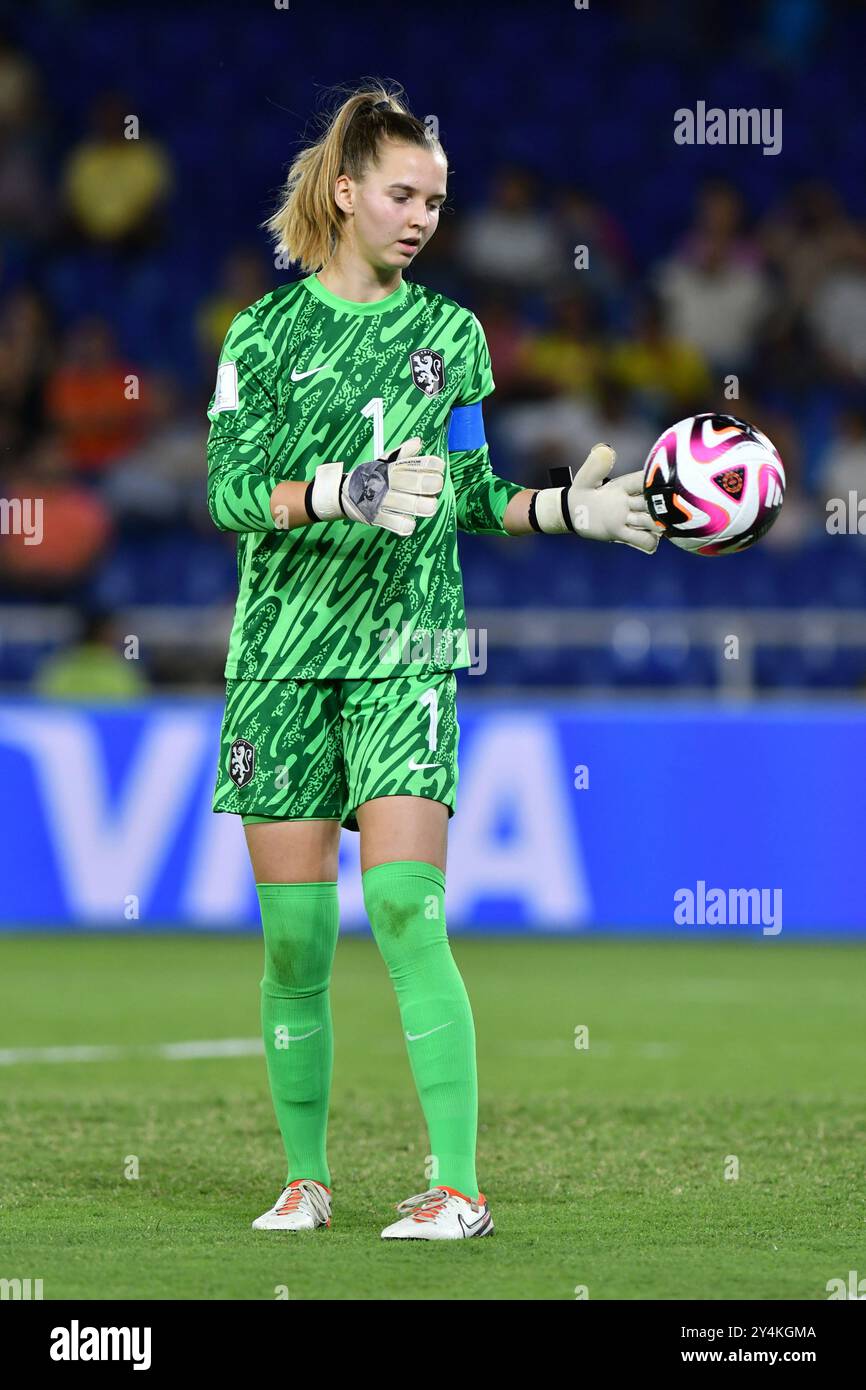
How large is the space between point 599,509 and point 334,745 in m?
0.76

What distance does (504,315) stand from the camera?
624 inches

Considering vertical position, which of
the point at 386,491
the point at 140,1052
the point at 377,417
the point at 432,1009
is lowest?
the point at 432,1009

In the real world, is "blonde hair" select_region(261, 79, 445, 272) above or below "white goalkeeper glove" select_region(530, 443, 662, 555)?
above

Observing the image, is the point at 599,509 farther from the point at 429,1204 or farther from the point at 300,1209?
the point at 300,1209

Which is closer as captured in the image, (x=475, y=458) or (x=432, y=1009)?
(x=432, y=1009)

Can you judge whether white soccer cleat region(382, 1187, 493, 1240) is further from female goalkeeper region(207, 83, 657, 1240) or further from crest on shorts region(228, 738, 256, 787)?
crest on shorts region(228, 738, 256, 787)

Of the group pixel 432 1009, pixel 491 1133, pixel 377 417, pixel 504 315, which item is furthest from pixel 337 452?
pixel 504 315

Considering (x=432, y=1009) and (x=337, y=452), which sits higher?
(x=337, y=452)

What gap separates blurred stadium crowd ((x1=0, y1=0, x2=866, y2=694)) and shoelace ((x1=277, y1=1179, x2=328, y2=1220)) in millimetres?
7819

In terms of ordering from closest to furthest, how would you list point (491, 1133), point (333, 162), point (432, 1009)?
point (432, 1009), point (333, 162), point (491, 1133)

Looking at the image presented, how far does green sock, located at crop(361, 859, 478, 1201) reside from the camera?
4.66 metres

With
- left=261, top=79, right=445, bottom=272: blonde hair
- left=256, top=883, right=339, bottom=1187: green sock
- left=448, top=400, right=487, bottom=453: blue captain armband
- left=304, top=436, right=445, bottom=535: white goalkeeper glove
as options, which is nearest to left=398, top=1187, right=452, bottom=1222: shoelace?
left=256, top=883, right=339, bottom=1187: green sock

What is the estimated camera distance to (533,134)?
1747 cm
